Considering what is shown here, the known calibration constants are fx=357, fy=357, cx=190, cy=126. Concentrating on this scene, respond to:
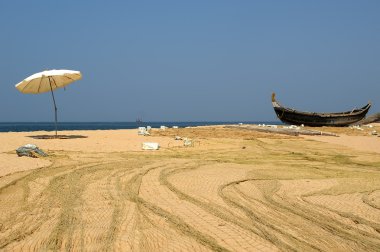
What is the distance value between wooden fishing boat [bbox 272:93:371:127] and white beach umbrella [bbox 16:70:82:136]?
2207cm

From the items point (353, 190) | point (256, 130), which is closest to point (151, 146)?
point (353, 190)

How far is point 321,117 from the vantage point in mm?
31922

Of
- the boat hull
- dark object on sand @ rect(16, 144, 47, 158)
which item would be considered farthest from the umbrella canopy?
the boat hull

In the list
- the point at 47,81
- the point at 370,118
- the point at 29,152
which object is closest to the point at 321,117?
the point at 370,118

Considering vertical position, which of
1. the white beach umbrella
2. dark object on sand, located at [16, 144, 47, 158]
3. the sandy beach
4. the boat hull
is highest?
the white beach umbrella

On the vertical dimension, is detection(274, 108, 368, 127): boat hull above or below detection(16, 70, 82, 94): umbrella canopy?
below

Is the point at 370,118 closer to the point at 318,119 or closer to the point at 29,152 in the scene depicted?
the point at 318,119

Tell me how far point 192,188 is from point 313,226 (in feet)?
8.04

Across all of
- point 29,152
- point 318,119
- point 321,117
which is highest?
point 321,117

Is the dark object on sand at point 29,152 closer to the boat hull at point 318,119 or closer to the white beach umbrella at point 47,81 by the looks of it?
the white beach umbrella at point 47,81

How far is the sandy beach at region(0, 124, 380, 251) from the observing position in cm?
376

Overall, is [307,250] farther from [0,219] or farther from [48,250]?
[0,219]

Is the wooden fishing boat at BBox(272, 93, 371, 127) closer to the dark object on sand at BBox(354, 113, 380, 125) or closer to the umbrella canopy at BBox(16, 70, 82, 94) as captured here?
the dark object on sand at BBox(354, 113, 380, 125)

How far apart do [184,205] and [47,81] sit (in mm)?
12648
